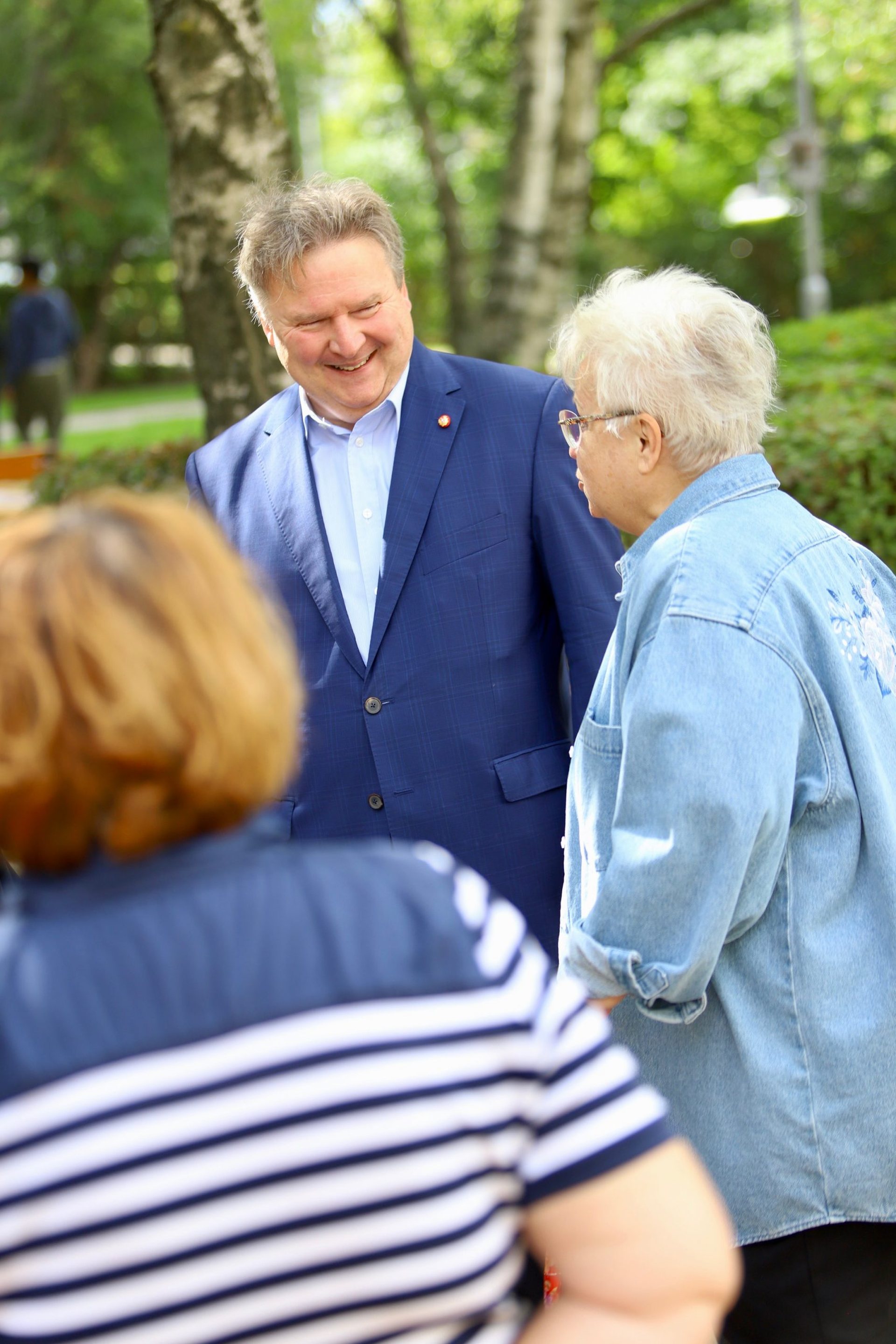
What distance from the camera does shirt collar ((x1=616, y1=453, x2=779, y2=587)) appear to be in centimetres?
200

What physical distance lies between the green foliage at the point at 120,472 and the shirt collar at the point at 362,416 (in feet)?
6.68

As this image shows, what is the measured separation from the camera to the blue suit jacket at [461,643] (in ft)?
8.70

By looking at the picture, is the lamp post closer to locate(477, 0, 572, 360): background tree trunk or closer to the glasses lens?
locate(477, 0, 572, 360): background tree trunk

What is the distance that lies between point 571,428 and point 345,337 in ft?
1.79

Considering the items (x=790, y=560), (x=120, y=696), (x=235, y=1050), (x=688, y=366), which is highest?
(x=688, y=366)

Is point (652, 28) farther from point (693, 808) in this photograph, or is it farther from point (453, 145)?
point (453, 145)

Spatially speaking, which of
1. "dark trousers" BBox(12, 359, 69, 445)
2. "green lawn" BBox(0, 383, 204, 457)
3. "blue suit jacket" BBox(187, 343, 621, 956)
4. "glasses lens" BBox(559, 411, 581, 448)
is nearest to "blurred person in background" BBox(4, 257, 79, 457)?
"dark trousers" BBox(12, 359, 69, 445)

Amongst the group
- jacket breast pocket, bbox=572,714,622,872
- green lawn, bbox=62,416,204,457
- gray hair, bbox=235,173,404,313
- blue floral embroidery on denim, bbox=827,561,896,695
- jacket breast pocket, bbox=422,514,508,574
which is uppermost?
gray hair, bbox=235,173,404,313

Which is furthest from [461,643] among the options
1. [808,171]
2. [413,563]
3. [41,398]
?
[808,171]

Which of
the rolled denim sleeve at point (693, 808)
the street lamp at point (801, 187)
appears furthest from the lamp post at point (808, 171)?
the rolled denim sleeve at point (693, 808)

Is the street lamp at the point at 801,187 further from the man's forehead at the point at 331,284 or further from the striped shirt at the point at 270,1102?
the striped shirt at the point at 270,1102

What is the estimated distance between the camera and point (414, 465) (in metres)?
2.73

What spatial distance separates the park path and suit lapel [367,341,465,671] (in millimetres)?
17549

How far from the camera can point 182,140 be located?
432cm
